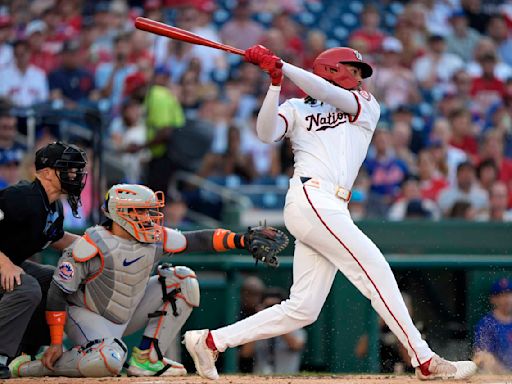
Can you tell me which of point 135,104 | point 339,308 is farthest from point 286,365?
point 135,104

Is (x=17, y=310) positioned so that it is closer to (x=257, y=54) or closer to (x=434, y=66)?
(x=257, y=54)

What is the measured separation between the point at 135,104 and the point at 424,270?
401cm

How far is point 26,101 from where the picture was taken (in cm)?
1055

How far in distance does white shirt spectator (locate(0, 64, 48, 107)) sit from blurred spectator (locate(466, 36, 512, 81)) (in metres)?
5.22

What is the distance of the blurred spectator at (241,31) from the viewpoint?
40.2ft

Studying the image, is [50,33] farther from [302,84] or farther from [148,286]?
[302,84]

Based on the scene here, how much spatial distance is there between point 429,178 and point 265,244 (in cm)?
555

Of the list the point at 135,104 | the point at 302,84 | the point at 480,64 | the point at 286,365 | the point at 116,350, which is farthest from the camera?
the point at 480,64

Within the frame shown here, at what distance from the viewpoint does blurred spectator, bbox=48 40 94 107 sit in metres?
10.8

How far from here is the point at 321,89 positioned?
5.30 m

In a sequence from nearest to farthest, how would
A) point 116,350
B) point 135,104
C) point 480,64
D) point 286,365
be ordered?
point 116,350
point 286,365
point 135,104
point 480,64

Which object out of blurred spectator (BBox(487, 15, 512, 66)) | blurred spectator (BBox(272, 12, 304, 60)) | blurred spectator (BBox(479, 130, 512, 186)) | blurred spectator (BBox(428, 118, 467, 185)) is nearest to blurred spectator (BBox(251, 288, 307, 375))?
blurred spectator (BBox(428, 118, 467, 185))

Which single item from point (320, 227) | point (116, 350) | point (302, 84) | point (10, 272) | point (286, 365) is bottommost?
point (286, 365)

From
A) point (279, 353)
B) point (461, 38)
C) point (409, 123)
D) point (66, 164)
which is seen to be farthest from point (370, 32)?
point (66, 164)
